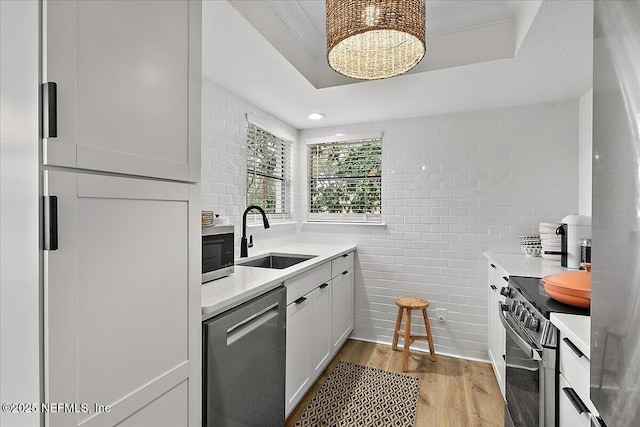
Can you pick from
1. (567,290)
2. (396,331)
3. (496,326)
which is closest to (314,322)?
(396,331)

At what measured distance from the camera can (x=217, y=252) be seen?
5.92 feet

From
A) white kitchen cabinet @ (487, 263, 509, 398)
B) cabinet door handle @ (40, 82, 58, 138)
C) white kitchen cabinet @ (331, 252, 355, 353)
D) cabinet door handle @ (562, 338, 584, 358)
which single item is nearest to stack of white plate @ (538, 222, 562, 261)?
white kitchen cabinet @ (487, 263, 509, 398)

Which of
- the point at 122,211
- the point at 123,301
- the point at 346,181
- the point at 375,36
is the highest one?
the point at 375,36

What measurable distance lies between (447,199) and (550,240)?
0.88 metres

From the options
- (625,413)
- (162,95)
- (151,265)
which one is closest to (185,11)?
(162,95)

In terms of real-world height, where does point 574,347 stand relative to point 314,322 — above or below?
above

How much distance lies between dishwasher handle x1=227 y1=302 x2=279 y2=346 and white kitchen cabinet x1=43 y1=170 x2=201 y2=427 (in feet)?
0.74

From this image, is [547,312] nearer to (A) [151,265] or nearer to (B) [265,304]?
(B) [265,304]

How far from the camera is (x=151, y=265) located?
3.30 ft

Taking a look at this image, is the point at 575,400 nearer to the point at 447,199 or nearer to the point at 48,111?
the point at 48,111

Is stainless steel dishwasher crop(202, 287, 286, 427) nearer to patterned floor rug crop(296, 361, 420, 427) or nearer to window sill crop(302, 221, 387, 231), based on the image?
patterned floor rug crop(296, 361, 420, 427)

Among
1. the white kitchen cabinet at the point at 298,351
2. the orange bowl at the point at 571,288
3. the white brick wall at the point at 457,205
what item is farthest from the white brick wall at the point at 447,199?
the orange bowl at the point at 571,288

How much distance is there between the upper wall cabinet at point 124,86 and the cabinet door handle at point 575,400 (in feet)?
5.08

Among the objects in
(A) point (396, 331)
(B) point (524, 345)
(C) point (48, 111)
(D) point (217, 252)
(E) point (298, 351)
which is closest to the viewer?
(C) point (48, 111)
